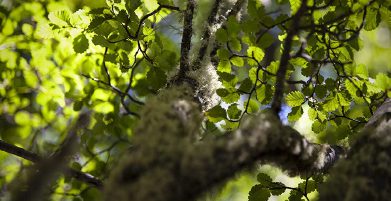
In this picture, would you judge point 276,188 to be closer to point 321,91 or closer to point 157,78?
point 321,91

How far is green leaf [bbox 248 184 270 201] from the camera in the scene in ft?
6.19

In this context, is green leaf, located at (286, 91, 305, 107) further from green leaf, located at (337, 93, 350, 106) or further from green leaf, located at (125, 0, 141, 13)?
green leaf, located at (125, 0, 141, 13)

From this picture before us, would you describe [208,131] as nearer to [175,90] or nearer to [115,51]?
[175,90]

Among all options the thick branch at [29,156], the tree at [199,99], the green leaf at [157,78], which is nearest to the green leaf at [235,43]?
the tree at [199,99]

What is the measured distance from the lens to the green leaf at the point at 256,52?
5.39 ft

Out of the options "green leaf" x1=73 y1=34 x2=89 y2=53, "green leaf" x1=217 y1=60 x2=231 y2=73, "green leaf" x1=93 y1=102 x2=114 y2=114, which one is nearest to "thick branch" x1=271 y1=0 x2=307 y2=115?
"green leaf" x1=217 y1=60 x2=231 y2=73

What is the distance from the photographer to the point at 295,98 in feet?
5.91

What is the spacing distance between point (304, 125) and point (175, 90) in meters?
1.80

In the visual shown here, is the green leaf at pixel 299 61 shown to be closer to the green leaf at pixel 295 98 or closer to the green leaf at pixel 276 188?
the green leaf at pixel 295 98

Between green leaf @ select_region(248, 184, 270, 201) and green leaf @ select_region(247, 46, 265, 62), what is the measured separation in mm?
Result: 605

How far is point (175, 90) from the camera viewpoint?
141 centimetres

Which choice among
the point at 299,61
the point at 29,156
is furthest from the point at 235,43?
the point at 29,156

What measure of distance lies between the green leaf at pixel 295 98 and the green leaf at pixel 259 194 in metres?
0.41

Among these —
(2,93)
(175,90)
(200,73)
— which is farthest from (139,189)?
(2,93)
